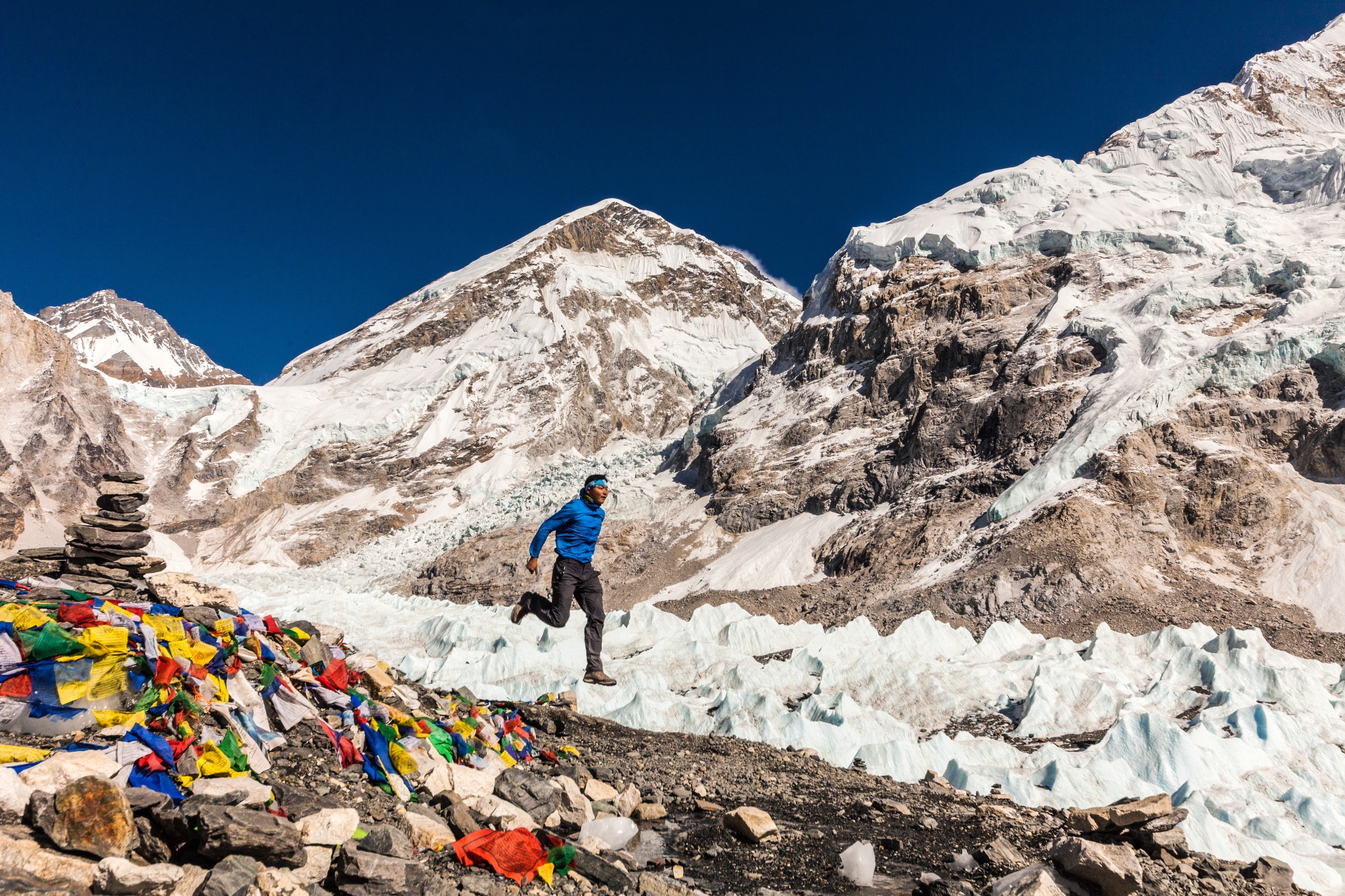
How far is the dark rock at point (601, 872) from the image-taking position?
3682 millimetres

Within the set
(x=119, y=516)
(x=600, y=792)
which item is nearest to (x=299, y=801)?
(x=600, y=792)

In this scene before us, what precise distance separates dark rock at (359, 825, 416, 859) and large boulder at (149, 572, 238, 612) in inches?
153

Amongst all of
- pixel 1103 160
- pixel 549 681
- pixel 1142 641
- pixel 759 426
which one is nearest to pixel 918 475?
pixel 759 426

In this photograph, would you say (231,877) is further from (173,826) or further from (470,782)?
(470,782)

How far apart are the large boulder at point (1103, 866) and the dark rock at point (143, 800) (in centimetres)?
400

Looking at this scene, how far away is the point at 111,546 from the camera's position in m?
8.20

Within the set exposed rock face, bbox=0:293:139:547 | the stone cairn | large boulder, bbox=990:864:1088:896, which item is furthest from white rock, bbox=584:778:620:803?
exposed rock face, bbox=0:293:139:547

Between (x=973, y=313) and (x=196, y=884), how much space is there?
4921 centimetres

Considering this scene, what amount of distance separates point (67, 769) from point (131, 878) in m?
0.74

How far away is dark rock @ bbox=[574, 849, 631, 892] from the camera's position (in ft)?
12.1

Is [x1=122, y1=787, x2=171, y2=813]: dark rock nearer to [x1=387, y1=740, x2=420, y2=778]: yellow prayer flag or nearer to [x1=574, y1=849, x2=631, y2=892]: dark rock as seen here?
[x1=387, y1=740, x2=420, y2=778]: yellow prayer flag

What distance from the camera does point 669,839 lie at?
477cm

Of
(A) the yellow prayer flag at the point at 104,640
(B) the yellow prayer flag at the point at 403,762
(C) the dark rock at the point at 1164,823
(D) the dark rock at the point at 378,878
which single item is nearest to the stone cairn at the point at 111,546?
(A) the yellow prayer flag at the point at 104,640

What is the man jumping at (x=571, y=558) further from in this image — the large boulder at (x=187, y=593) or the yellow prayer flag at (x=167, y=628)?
the yellow prayer flag at (x=167, y=628)
